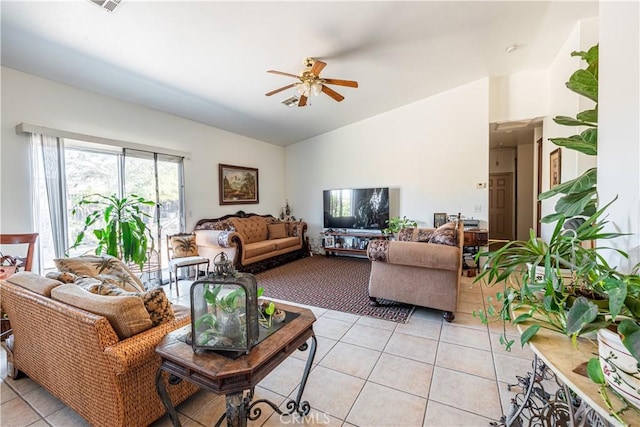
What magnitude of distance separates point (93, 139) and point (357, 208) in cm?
441

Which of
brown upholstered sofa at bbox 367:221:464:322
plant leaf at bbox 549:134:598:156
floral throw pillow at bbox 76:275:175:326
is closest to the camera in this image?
plant leaf at bbox 549:134:598:156

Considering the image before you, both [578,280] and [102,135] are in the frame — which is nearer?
[578,280]

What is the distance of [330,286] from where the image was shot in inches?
153

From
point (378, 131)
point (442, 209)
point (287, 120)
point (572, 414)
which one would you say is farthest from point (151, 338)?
point (378, 131)

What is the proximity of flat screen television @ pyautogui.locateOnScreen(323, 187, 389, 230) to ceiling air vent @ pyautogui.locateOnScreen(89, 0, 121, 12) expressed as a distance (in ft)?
14.5

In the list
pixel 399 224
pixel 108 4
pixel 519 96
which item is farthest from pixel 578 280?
pixel 519 96

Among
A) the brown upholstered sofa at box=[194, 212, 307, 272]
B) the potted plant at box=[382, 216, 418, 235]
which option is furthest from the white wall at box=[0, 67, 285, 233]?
the potted plant at box=[382, 216, 418, 235]

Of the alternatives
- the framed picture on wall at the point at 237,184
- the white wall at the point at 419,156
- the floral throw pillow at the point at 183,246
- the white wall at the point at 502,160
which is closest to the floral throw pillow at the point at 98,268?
the floral throw pillow at the point at 183,246

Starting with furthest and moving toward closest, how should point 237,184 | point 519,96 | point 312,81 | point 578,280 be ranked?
point 237,184, point 519,96, point 312,81, point 578,280

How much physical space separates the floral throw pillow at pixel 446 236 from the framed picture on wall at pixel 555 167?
251 centimetres

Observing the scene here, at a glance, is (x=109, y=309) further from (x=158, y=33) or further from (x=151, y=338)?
(x=158, y=33)

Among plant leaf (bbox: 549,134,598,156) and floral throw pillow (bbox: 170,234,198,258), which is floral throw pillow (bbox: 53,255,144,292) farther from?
plant leaf (bbox: 549,134,598,156)

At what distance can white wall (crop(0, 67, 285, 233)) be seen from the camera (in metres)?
2.82

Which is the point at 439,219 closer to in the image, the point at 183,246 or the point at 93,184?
the point at 183,246
